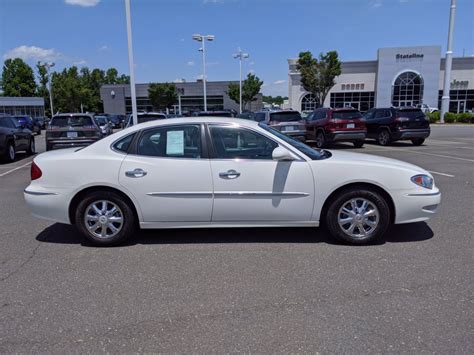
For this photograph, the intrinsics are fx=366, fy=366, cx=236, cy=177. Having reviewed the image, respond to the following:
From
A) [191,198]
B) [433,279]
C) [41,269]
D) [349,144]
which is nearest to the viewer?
[433,279]

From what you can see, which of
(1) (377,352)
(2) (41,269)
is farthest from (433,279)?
(2) (41,269)

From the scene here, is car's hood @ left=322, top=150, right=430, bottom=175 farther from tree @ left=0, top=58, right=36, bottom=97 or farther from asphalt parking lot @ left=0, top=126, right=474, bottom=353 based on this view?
tree @ left=0, top=58, right=36, bottom=97

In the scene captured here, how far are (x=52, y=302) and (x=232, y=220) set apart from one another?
2.09m

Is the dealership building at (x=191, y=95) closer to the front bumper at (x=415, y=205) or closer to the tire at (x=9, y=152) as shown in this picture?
the tire at (x=9, y=152)

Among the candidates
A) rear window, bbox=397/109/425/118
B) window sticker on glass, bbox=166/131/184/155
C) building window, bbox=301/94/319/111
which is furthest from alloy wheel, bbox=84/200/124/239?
building window, bbox=301/94/319/111

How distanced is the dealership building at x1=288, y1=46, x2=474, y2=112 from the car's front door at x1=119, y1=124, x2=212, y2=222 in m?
51.4

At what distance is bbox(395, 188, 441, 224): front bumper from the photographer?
4.40 m

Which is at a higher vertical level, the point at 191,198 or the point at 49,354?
the point at 191,198

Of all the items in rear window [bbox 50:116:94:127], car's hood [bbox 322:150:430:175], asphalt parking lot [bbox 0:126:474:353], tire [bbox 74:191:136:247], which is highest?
rear window [bbox 50:116:94:127]

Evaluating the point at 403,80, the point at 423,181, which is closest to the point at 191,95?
the point at 403,80

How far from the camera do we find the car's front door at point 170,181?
4.36 meters

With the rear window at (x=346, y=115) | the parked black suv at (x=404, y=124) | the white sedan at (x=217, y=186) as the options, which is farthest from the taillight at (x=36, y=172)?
the parked black suv at (x=404, y=124)

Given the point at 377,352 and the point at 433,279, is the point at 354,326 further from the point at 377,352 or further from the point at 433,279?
the point at 433,279

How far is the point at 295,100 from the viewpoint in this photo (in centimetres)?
5447
